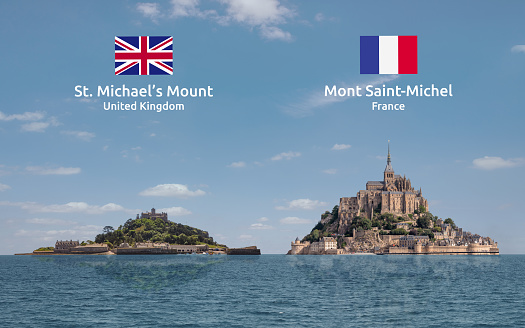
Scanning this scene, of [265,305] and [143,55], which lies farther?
[143,55]

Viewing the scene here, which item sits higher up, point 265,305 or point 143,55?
point 143,55

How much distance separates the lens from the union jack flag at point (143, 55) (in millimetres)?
72125

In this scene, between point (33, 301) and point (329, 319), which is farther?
point (33, 301)

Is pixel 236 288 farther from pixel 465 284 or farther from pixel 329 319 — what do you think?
pixel 465 284

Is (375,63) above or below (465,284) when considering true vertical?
above

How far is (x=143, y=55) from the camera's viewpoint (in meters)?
72.5

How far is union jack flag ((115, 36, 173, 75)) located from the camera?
7212 centimetres

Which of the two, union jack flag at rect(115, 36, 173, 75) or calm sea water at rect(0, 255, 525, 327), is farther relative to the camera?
union jack flag at rect(115, 36, 173, 75)

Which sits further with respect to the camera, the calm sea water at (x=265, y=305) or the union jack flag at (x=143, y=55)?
the union jack flag at (x=143, y=55)

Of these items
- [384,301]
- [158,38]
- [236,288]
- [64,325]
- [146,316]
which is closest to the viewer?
[64,325]

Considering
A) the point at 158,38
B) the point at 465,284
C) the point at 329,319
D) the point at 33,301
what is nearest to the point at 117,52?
the point at 158,38

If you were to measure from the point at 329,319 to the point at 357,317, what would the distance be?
11.0 feet

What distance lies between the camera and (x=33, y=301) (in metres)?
68.8

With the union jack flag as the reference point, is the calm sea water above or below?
below
